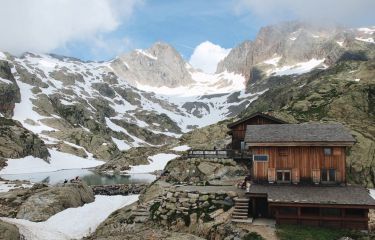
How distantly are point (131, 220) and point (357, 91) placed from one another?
58.7 metres

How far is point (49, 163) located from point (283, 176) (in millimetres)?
122814

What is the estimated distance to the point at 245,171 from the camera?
51594mm

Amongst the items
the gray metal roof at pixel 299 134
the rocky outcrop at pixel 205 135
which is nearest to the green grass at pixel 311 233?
the gray metal roof at pixel 299 134

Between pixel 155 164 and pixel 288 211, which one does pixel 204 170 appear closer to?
pixel 288 211

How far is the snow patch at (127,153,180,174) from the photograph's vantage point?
114 m

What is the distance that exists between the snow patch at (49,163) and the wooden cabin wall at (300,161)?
315 ft

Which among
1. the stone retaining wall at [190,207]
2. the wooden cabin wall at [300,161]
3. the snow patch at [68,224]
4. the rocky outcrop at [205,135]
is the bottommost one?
the snow patch at [68,224]

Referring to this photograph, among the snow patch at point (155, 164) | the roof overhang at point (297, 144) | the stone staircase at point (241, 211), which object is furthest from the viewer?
the snow patch at point (155, 164)

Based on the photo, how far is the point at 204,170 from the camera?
2053 inches

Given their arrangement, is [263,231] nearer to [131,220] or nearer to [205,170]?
[131,220]

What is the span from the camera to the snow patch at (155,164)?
114 meters

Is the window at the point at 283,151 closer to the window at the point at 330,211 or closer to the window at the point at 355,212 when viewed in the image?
the window at the point at 330,211

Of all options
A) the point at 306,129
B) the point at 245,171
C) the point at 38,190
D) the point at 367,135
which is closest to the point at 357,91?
the point at 367,135

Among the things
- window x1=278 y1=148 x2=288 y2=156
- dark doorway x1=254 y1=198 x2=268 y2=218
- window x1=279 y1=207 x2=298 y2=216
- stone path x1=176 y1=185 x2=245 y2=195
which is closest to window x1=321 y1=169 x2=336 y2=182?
window x1=278 y1=148 x2=288 y2=156
